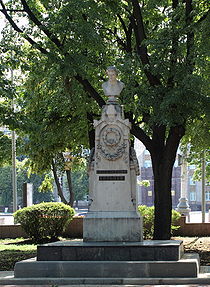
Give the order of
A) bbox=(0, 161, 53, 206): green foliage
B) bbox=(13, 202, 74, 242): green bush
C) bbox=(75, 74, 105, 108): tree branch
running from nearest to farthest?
bbox=(75, 74, 105, 108): tree branch, bbox=(13, 202, 74, 242): green bush, bbox=(0, 161, 53, 206): green foliage

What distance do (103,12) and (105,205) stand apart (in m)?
7.22

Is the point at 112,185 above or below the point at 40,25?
below

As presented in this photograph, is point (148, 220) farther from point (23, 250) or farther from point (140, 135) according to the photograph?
point (140, 135)

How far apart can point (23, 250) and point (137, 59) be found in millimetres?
7416

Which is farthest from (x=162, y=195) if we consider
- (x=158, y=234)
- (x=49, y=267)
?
(x=49, y=267)

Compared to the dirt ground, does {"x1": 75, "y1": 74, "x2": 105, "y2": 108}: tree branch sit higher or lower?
higher

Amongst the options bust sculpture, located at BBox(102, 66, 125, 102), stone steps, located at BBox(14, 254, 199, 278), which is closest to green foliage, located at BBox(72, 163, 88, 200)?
bust sculpture, located at BBox(102, 66, 125, 102)

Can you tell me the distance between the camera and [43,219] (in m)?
24.6

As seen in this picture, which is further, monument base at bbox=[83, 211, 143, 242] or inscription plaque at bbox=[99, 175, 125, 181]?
inscription plaque at bbox=[99, 175, 125, 181]

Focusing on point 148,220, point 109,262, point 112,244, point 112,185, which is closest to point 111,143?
point 112,185

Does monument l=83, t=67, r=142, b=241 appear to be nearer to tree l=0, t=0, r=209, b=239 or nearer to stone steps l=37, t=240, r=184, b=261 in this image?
stone steps l=37, t=240, r=184, b=261

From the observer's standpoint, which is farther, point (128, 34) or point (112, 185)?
point (128, 34)

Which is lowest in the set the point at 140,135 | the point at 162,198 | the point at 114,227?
the point at 114,227

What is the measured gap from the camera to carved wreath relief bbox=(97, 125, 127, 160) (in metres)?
15.0
